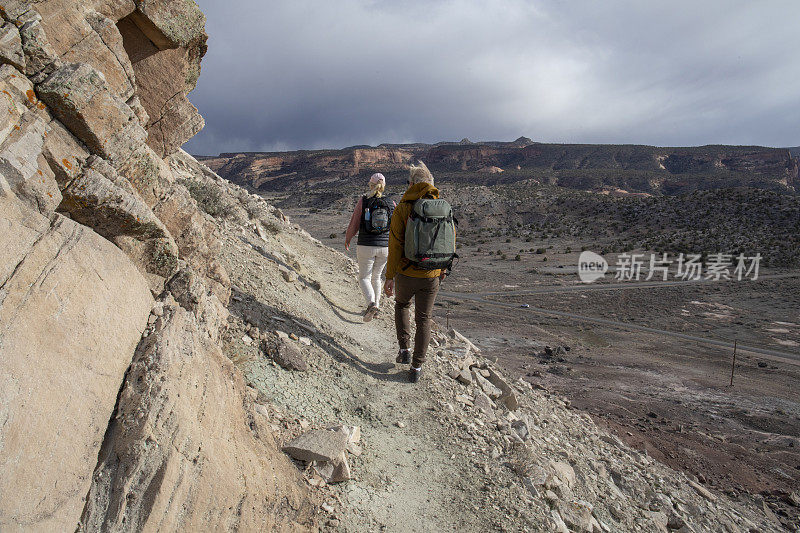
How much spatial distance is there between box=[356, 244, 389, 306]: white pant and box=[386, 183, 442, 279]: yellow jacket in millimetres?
967

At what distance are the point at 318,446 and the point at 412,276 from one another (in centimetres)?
185

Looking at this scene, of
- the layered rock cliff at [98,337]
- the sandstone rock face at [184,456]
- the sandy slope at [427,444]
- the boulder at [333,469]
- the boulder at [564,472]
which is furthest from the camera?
the boulder at [564,472]

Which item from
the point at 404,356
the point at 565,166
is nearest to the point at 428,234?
the point at 404,356

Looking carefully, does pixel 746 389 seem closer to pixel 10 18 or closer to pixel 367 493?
pixel 367 493

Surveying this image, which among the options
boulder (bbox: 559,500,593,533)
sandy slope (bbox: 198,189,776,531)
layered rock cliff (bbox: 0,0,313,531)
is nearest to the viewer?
layered rock cliff (bbox: 0,0,313,531)

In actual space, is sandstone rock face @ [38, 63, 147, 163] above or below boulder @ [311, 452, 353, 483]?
above

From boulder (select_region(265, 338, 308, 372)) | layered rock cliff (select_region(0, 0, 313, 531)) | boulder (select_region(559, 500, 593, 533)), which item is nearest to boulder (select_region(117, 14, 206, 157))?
layered rock cliff (select_region(0, 0, 313, 531))

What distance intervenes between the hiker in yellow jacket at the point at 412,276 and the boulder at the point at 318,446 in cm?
154

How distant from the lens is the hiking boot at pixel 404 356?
4648mm

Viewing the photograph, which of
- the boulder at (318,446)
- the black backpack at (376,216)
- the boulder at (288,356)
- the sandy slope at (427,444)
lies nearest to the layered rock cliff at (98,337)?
the boulder at (318,446)

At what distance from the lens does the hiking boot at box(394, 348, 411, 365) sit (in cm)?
465

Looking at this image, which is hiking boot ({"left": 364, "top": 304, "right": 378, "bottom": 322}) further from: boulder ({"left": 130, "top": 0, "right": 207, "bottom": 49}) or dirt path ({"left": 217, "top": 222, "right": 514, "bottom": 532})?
boulder ({"left": 130, "top": 0, "right": 207, "bottom": 49})

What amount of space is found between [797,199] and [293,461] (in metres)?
51.4

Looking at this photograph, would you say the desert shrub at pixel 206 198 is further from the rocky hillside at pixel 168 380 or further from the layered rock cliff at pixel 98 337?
the layered rock cliff at pixel 98 337
